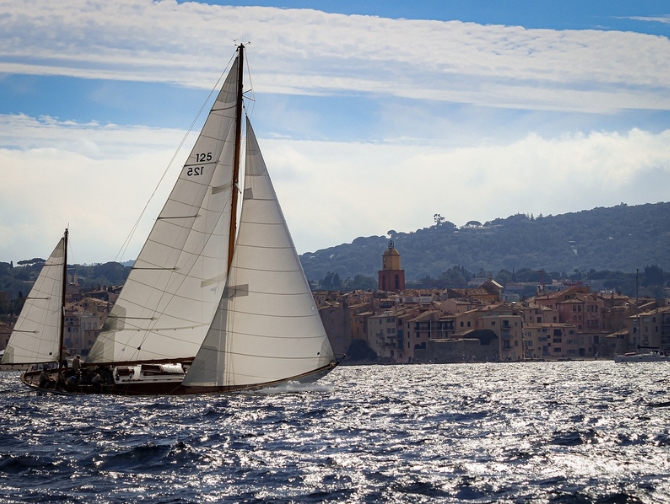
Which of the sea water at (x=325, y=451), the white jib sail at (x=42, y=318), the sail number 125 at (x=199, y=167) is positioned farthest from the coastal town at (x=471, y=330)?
the sea water at (x=325, y=451)

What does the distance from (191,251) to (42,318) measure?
989cm

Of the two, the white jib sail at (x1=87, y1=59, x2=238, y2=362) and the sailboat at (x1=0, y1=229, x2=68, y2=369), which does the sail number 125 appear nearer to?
the white jib sail at (x1=87, y1=59, x2=238, y2=362)

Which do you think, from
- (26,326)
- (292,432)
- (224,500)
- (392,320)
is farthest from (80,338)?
(224,500)

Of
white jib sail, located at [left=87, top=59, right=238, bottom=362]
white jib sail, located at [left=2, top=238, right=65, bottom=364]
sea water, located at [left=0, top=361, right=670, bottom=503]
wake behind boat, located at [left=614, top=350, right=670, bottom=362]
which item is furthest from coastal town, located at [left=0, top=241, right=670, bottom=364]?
sea water, located at [left=0, top=361, right=670, bottom=503]

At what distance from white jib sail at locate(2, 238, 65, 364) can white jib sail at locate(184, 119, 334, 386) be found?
446 inches

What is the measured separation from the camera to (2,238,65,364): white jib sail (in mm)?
39969

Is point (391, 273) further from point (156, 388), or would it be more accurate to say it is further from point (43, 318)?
point (156, 388)

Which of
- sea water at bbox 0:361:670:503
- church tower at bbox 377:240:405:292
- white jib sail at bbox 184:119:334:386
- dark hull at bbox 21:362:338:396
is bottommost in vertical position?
sea water at bbox 0:361:670:503

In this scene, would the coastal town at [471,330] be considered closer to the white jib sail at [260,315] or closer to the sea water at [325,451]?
the white jib sail at [260,315]

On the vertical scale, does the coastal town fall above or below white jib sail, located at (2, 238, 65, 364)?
above

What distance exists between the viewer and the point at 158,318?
32844mm

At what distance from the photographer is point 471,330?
127 metres

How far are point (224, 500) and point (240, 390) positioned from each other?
15511 millimetres

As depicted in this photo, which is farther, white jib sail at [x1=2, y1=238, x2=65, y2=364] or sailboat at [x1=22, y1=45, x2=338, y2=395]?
white jib sail at [x1=2, y1=238, x2=65, y2=364]
